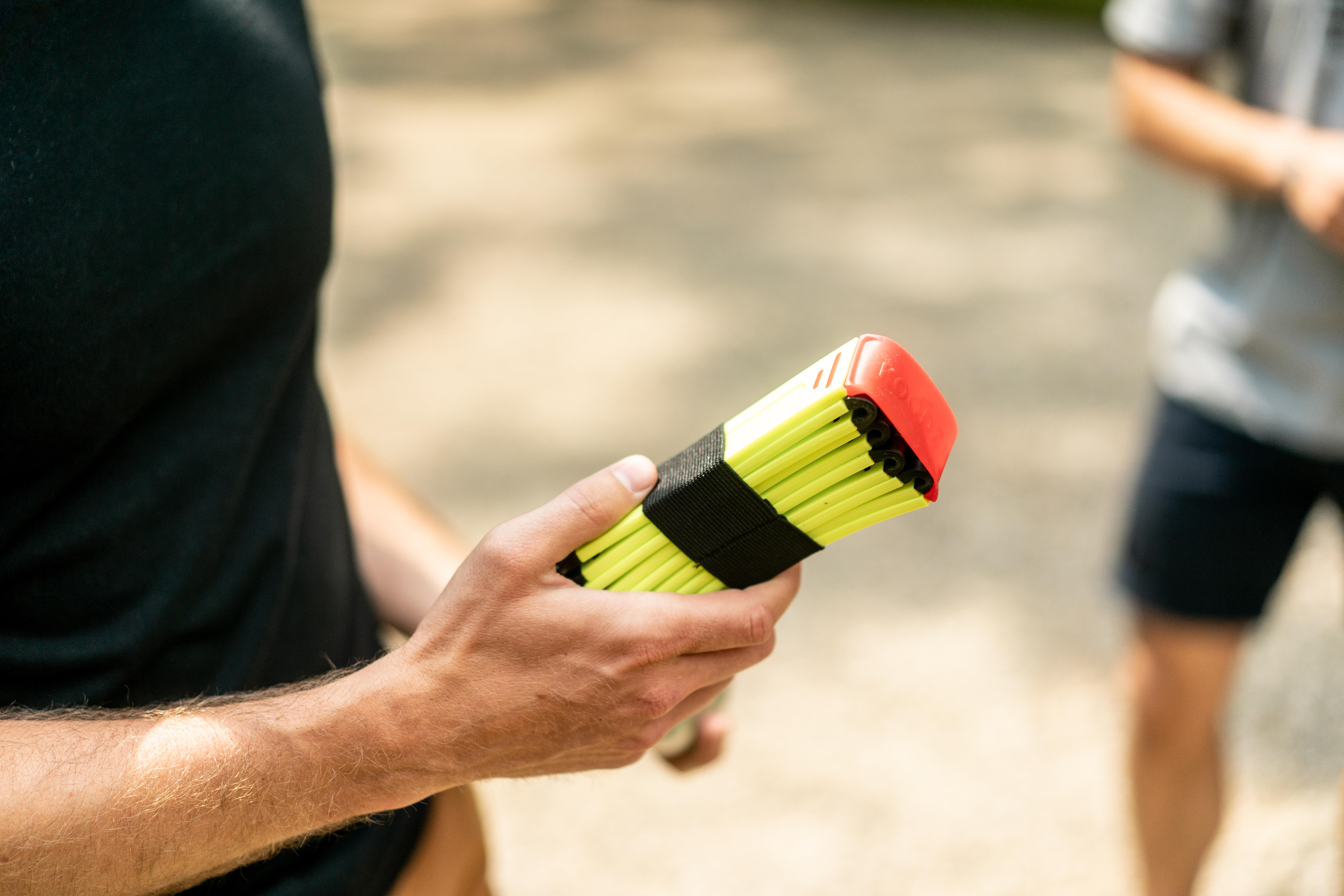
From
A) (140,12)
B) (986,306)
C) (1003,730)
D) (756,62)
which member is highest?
(140,12)

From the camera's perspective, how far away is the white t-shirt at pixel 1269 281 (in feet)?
4.23

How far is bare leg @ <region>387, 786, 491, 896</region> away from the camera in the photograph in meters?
0.99

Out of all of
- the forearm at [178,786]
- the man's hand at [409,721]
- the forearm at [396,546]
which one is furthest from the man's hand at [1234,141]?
the forearm at [178,786]

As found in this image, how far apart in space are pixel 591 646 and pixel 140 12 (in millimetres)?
639

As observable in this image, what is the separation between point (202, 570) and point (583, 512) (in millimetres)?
349

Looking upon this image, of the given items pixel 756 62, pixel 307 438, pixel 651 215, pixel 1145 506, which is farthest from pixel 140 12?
pixel 756 62

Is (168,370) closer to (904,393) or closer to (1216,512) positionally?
(904,393)

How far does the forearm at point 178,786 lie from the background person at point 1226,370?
1197mm

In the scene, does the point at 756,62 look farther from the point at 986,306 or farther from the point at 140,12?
the point at 140,12

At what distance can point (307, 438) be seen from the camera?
0.98m

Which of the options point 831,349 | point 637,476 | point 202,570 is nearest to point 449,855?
point 202,570

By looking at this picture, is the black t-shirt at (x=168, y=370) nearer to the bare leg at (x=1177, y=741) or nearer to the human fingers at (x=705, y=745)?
the human fingers at (x=705, y=745)

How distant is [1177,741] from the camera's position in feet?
5.21

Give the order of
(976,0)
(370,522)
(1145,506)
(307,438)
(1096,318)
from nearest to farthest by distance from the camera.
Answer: (307,438) < (370,522) < (1145,506) < (1096,318) < (976,0)
